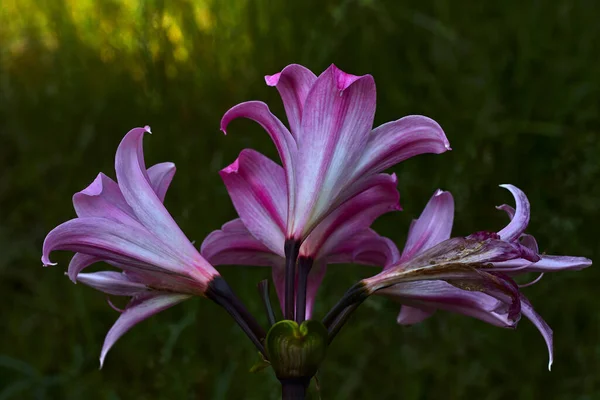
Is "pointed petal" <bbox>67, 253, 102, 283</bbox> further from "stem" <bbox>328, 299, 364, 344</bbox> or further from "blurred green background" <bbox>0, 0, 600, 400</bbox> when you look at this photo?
"blurred green background" <bbox>0, 0, 600, 400</bbox>

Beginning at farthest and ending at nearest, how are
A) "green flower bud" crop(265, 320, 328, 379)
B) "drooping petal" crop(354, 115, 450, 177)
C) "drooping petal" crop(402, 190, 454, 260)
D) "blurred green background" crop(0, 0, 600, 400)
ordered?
"blurred green background" crop(0, 0, 600, 400) < "drooping petal" crop(402, 190, 454, 260) < "drooping petal" crop(354, 115, 450, 177) < "green flower bud" crop(265, 320, 328, 379)

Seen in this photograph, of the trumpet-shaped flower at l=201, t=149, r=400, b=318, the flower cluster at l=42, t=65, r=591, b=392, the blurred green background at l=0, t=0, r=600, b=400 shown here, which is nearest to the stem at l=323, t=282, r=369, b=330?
the flower cluster at l=42, t=65, r=591, b=392

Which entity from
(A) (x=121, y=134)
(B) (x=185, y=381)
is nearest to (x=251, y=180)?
(B) (x=185, y=381)

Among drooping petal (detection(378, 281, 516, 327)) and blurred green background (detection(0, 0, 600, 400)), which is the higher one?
drooping petal (detection(378, 281, 516, 327))

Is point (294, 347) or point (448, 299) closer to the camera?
point (294, 347)

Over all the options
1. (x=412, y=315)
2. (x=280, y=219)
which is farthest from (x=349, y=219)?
(x=412, y=315)

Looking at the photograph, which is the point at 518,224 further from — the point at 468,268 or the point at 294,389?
the point at 294,389
